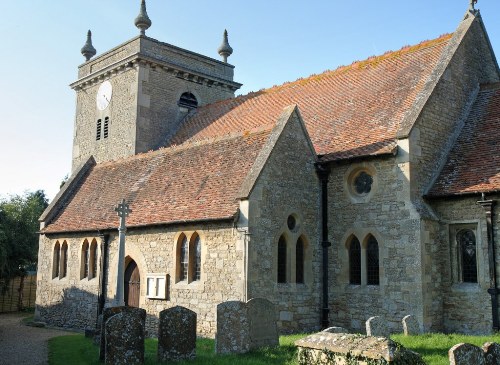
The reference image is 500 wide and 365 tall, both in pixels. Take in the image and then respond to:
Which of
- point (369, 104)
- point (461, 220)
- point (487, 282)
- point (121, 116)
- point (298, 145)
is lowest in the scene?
point (487, 282)

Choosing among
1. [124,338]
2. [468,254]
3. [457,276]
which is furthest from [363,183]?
[124,338]

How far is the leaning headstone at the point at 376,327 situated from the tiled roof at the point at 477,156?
4785 millimetres

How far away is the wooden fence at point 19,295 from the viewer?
103ft

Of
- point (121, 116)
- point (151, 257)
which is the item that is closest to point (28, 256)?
point (121, 116)

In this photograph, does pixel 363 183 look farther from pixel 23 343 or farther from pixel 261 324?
pixel 23 343

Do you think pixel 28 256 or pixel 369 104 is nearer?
pixel 369 104

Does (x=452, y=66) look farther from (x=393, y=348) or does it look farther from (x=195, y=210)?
(x=393, y=348)

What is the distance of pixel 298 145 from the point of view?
683 inches

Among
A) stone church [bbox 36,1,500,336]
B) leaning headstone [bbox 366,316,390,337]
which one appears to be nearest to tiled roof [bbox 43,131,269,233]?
stone church [bbox 36,1,500,336]

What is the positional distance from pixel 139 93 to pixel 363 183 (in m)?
14.3

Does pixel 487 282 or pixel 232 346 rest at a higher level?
pixel 487 282

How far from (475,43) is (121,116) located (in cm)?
1670

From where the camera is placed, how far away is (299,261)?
17234 millimetres

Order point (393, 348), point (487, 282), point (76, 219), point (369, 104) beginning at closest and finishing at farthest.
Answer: point (393, 348)
point (487, 282)
point (369, 104)
point (76, 219)
